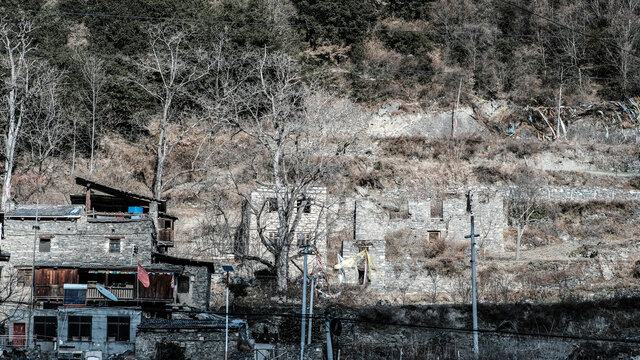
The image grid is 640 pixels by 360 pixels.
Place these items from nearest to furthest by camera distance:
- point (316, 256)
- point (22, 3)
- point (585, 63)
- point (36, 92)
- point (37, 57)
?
1. point (316, 256)
2. point (36, 92)
3. point (37, 57)
4. point (22, 3)
5. point (585, 63)

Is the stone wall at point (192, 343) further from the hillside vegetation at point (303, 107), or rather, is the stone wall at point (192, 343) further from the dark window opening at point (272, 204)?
the dark window opening at point (272, 204)

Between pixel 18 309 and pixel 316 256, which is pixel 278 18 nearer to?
pixel 316 256

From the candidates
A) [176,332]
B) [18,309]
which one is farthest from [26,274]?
[176,332]

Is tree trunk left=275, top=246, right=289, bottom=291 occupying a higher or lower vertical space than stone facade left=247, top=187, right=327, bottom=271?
lower

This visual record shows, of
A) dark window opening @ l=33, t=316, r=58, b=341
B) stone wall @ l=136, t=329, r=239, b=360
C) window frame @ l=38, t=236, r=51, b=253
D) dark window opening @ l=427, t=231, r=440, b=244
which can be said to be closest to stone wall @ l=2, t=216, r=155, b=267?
window frame @ l=38, t=236, r=51, b=253

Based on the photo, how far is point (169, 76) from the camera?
5928 cm

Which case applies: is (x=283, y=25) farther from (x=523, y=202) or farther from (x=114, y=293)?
(x=114, y=293)

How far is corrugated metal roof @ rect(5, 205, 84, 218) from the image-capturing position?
1650 inches

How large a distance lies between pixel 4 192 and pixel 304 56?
26.9 metres

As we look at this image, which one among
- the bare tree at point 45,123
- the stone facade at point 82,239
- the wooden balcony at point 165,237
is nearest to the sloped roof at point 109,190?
the wooden balcony at point 165,237

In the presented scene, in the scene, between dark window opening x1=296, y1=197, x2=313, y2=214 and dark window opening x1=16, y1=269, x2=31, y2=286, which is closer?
dark window opening x1=16, y1=269, x2=31, y2=286

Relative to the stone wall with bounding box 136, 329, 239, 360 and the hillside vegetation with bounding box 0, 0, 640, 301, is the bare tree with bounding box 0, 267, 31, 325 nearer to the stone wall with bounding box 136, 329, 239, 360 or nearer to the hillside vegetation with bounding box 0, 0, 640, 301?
the stone wall with bounding box 136, 329, 239, 360

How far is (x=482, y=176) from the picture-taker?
59.4m

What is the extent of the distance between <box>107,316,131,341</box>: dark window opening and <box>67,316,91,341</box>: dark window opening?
0.93 metres
